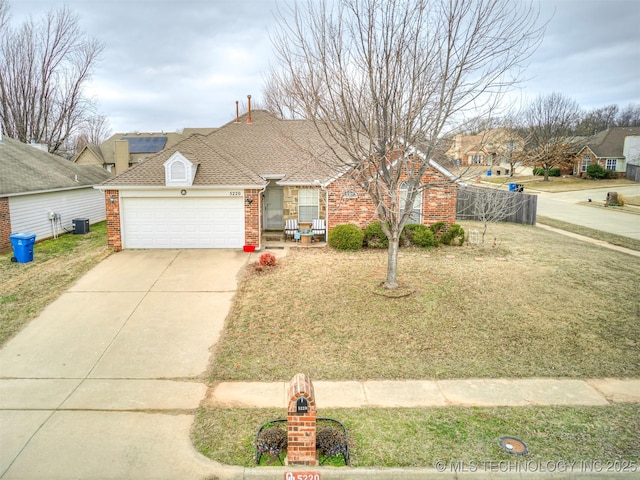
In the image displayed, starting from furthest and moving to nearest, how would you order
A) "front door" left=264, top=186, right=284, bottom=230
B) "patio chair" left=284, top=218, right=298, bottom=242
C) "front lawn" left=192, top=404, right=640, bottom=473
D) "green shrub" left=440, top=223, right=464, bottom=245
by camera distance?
"front door" left=264, top=186, right=284, bottom=230
"patio chair" left=284, top=218, right=298, bottom=242
"green shrub" left=440, top=223, right=464, bottom=245
"front lawn" left=192, top=404, right=640, bottom=473

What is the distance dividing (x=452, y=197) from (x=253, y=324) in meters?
10.1

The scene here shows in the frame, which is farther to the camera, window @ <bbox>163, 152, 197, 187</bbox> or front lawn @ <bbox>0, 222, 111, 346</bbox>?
window @ <bbox>163, 152, 197, 187</bbox>

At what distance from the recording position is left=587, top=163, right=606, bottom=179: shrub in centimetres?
4559

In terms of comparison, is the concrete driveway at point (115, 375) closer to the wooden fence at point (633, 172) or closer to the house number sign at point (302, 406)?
the house number sign at point (302, 406)

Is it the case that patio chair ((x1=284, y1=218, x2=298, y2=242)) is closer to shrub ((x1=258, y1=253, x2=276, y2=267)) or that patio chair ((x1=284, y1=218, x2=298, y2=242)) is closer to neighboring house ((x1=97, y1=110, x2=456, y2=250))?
neighboring house ((x1=97, y1=110, x2=456, y2=250))

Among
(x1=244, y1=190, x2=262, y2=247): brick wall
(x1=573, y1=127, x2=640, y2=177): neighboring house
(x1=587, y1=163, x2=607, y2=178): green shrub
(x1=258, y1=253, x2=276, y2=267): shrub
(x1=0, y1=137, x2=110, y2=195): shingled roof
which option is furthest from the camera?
(x1=573, y1=127, x2=640, y2=177): neighboring house

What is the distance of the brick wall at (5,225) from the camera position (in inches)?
622

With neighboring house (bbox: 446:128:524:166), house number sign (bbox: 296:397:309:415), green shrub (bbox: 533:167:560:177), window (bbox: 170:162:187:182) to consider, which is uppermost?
green shrub (bbox: 533:167:560:177)

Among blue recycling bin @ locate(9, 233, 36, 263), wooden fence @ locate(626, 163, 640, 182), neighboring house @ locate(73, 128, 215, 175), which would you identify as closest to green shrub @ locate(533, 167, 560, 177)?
wooden fence @ locate(626, 163, 640, 182)

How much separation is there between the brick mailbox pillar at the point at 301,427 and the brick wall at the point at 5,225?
50.6 feet

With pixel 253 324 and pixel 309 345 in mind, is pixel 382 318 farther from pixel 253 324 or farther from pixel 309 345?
pixel 253 324

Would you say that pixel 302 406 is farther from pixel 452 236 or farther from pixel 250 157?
pixel 250 157

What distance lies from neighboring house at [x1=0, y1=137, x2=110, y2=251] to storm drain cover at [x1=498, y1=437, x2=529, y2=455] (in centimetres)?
1739

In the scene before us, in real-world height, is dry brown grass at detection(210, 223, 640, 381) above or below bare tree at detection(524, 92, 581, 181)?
below
